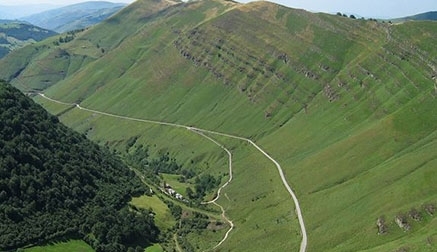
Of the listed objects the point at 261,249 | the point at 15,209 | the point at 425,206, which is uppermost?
the point at 425,206

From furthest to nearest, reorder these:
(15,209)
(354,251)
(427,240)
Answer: (15,209) → (354,251) → (427,240)

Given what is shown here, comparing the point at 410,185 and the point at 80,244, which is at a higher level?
the point at 410,185

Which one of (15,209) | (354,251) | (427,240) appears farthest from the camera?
(15,209)

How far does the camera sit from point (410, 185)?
19588 centimetres

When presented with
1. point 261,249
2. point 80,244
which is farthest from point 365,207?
point 80,244

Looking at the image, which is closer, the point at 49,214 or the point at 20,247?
the point at 20,247

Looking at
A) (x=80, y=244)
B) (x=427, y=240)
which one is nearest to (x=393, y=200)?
(x=427, y=240)

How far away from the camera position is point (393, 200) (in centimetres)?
19212

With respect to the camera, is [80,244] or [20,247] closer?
[20,247]

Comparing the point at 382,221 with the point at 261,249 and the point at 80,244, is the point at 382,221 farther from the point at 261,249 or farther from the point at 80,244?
the point at 80,244

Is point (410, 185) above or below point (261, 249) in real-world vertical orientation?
above

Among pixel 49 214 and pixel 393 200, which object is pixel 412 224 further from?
pixel 49 214

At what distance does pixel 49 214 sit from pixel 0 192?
19.0 metres

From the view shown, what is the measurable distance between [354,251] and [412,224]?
20.6 metres
